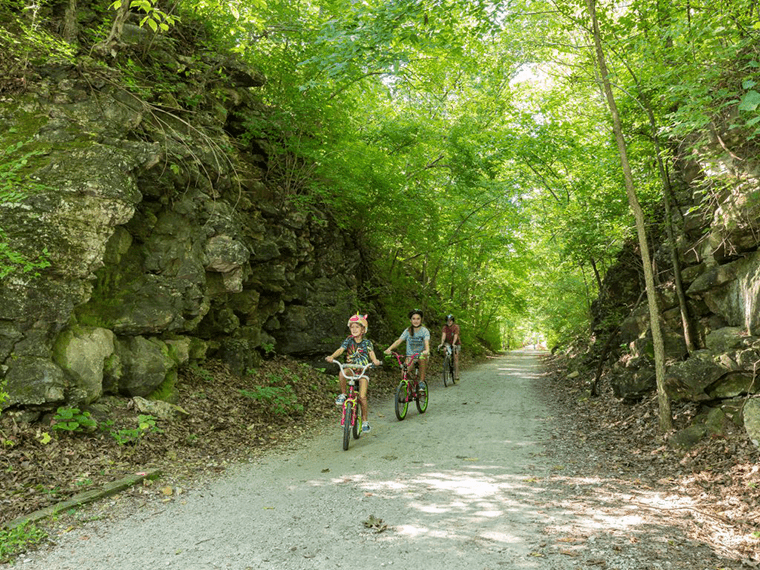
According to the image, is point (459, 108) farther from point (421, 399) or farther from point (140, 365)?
point (140, 365)

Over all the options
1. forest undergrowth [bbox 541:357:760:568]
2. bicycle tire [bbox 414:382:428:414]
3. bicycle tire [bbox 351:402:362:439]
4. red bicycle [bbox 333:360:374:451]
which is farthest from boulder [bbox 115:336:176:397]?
forest undergrowth [bbox 541:357:760:568]

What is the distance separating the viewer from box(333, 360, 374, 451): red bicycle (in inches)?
263

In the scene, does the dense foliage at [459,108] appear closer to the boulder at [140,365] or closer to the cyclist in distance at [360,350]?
the boulder at [140,365]

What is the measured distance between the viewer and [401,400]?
8.83m

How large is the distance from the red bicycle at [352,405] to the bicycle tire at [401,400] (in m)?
1.48

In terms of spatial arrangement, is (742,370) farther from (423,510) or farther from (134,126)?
(134,126)

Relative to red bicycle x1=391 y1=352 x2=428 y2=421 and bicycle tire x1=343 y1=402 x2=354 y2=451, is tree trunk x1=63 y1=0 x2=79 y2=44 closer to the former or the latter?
bicycle tire x1=343 y1=402 x2=354 y2=451

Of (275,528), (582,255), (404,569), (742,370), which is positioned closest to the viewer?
(404,569)

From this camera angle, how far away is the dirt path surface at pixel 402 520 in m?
3.49

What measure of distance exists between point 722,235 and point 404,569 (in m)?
6.32

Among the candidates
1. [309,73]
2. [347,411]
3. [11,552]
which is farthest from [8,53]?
[347,411]

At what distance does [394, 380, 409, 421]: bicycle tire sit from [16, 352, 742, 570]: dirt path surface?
2068 millimetres

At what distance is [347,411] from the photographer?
6.73 m

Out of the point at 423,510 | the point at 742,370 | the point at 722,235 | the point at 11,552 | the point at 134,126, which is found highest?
the point at 134,126
